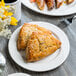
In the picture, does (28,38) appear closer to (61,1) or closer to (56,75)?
(56,75)

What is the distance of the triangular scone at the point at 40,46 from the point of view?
0.79 meters

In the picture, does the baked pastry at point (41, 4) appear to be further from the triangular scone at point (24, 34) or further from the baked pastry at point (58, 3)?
the triangular scone at point (24, 34)

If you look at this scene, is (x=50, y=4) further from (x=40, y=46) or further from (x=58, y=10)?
(x=40, y=46)

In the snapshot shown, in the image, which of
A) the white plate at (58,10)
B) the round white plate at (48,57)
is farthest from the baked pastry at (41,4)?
the round white plate at (48,57)

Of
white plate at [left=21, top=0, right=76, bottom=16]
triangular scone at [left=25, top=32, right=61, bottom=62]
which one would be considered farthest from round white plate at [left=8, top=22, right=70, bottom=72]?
white plate at [left=21, top=0, right=76, bottom=16]

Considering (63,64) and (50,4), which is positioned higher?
(50,4)

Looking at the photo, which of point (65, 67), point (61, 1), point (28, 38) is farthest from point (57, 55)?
point (61, 1)

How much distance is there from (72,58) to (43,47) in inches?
7.5

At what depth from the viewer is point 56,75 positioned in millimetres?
812

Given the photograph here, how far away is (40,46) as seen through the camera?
81 centimetres

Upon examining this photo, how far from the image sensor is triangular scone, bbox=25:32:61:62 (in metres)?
0.79

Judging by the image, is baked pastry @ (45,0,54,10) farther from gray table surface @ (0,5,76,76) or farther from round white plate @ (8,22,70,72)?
round white plate @ (8,22,70,72)

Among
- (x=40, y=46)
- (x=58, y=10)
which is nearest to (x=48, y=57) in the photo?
(x=40, y=46)

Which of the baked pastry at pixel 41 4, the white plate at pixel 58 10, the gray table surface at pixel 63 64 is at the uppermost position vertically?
the baked pastry at pixel 41 4
